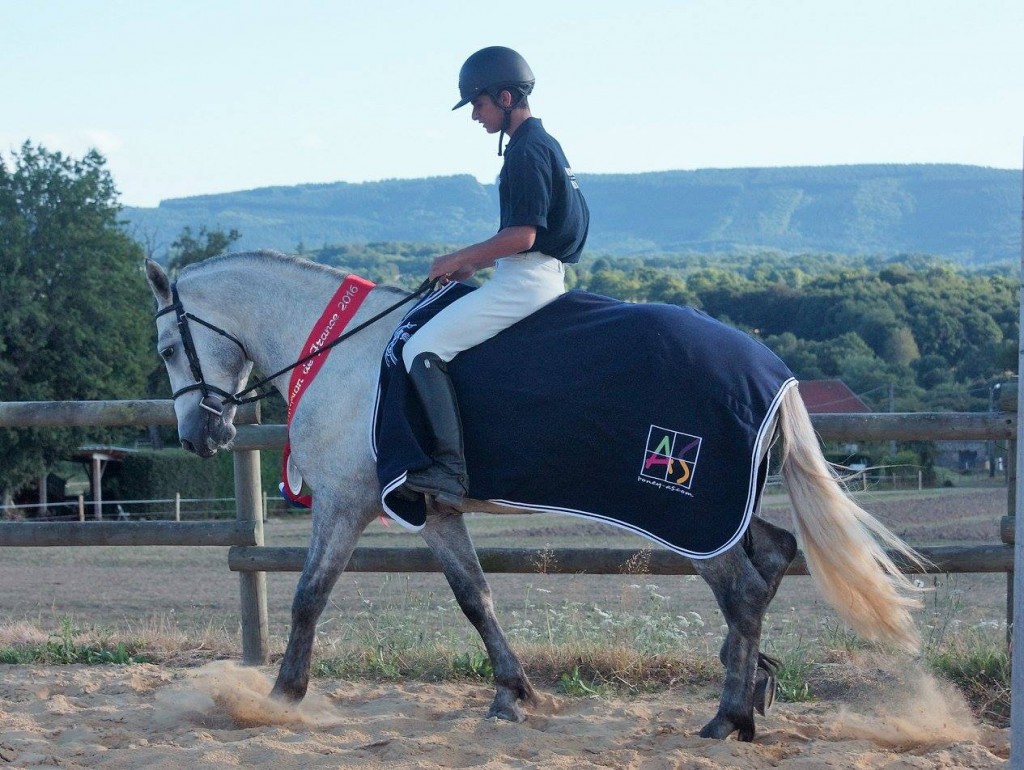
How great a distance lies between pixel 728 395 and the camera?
4.42 meters

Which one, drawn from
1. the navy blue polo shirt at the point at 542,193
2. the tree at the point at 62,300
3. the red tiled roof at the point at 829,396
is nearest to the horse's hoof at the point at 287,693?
the navy blue polo shirt at the point at 542,193

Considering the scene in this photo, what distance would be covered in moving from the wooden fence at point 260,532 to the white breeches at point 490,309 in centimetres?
161

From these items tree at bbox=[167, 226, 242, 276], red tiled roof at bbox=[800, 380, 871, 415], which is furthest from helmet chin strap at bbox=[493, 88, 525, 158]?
red tiled roof at bbox=[800, 380, 871, 415]

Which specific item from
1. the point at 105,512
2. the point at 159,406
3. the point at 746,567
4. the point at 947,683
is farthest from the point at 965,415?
the point at 105,512

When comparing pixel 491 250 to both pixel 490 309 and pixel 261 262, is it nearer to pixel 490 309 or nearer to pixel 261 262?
pixel 490 309

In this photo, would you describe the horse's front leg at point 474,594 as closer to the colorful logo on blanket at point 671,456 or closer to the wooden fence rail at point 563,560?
the wooden fence rail at point 563,560

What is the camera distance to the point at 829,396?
5303cm

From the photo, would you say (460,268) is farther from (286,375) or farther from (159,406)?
(159,406)

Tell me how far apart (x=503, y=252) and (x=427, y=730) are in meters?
2.01

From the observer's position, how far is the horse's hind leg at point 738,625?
4578mm

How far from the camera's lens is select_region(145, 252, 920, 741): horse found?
15.1ft

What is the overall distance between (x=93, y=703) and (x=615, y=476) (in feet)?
8.92

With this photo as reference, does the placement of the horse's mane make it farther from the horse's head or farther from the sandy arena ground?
the sandy arena ground

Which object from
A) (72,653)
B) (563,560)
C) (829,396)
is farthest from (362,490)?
(829,396)
